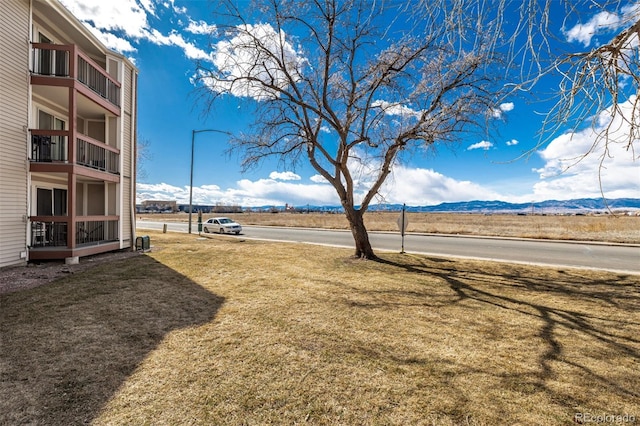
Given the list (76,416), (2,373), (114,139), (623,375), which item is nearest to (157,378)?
(76,416)

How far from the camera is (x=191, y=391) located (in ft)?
9.98

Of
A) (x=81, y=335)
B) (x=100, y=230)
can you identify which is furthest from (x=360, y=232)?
(x=100, y=230)

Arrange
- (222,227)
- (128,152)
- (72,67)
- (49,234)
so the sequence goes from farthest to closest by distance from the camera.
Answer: (222,227) < (128,152) < (49,234) < (72,67)

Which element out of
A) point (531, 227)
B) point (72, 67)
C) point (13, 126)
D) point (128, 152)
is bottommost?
point (531, 227)

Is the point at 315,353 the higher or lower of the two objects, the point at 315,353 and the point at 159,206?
the lower

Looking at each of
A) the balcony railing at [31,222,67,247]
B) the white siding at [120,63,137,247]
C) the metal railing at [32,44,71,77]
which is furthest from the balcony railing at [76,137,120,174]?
the balcony railing at [31,222,67,247]

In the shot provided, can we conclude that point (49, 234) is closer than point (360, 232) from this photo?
No

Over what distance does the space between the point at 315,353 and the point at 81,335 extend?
336cm

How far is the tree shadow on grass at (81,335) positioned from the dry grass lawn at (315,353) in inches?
0.8

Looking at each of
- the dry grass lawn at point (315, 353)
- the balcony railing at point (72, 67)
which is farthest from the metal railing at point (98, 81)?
the dry grass lawn at point (315, 353)

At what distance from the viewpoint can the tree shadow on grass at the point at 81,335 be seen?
9.48ft

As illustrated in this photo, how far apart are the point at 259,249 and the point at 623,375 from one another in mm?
12140

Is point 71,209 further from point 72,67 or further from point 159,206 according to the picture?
point 159,206

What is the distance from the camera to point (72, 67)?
9.91 meters
